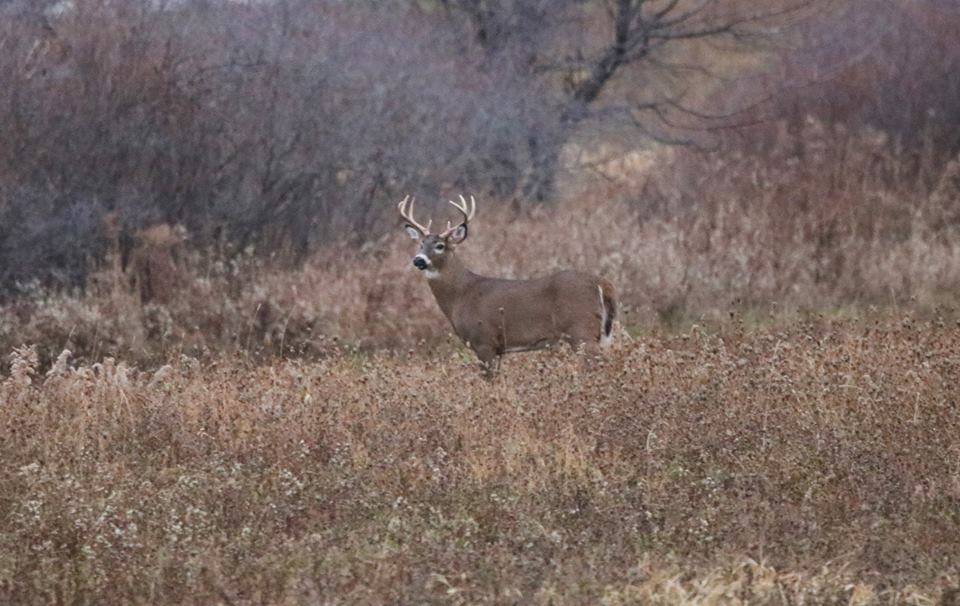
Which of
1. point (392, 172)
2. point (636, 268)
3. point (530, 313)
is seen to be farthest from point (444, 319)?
point (392, 172)

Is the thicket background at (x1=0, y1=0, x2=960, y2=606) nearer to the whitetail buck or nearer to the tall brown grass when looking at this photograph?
the tall brown grass

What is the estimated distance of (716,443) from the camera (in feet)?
29.8

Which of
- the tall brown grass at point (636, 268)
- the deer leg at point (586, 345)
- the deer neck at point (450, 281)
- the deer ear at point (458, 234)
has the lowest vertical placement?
the tall brown grass at point (636, 268)

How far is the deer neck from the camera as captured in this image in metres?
12.4

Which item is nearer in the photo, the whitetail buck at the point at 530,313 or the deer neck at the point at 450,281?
the whitetail buck at the point at 530,313

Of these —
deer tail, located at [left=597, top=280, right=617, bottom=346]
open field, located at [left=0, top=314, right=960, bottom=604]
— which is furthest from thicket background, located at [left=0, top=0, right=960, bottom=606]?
deer tail, located at [left=597, top=280, right=617, bottom=346]

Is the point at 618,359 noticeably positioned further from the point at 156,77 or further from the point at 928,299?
the point at 156,77

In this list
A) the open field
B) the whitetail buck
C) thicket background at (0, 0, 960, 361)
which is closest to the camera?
the open field

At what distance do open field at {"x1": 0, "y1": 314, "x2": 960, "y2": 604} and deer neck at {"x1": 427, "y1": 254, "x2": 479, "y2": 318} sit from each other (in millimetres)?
1335

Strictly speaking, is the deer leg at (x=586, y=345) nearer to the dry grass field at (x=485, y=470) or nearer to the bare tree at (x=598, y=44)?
the dry grass field at (x=485, y=470)

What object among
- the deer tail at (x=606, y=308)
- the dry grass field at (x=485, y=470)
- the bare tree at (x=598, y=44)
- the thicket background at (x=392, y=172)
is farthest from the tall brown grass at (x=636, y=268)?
the bare tree at (x=598, y=44)

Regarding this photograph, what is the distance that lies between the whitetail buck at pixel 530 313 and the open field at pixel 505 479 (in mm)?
541

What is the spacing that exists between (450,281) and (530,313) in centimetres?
81

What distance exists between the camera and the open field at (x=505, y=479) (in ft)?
23.9
